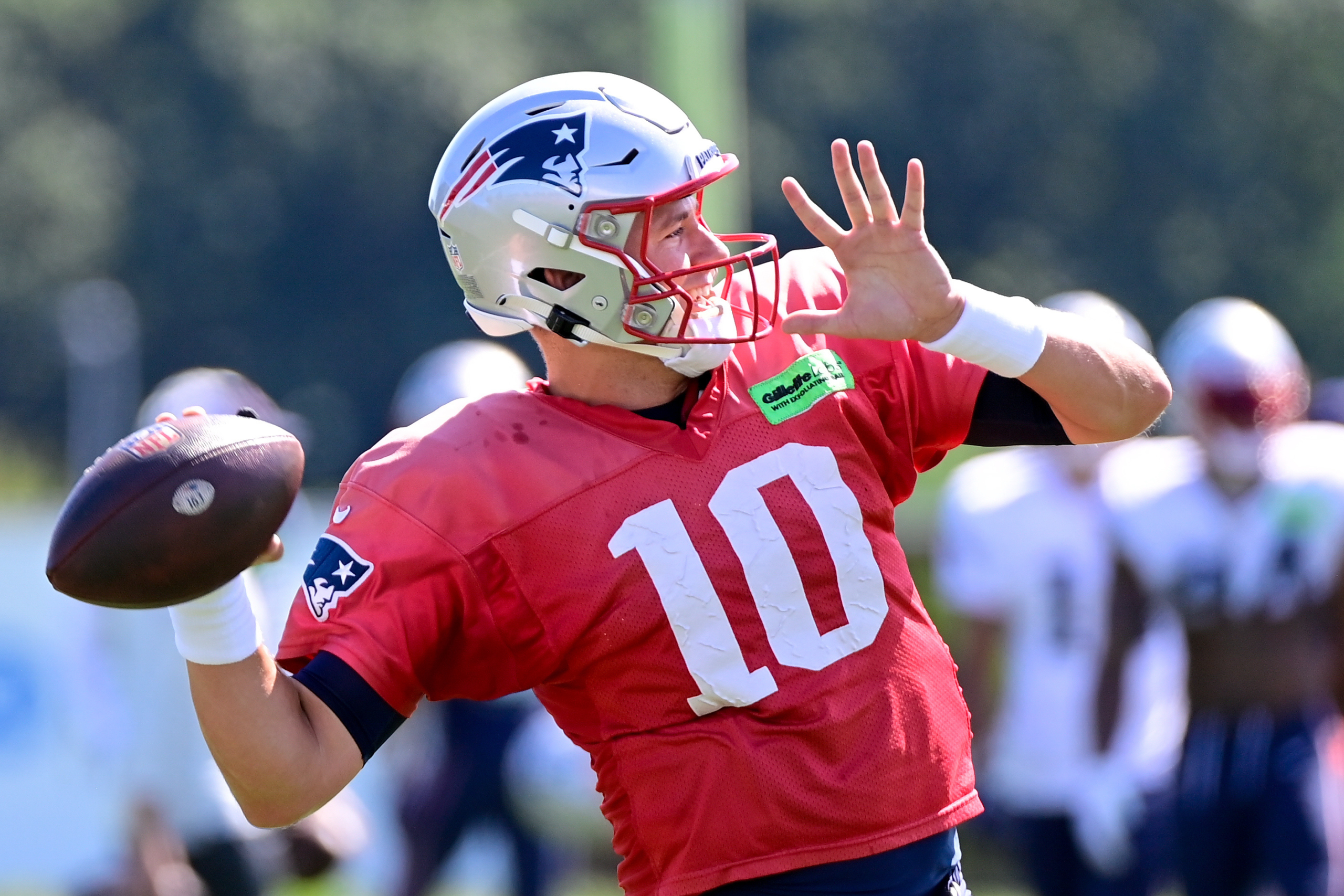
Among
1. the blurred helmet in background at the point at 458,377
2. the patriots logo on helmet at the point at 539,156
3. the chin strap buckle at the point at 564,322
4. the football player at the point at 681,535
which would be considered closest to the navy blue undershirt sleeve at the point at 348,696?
the football player at the point at 681,535

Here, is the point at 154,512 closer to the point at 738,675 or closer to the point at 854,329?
the point at 738,675

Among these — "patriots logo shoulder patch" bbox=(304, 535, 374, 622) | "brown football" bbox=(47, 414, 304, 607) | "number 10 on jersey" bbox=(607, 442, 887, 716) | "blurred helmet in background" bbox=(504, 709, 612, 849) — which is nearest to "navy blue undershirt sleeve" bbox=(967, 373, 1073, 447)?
"number 10 on jersey" bbox=(607, 442, 887, 716)

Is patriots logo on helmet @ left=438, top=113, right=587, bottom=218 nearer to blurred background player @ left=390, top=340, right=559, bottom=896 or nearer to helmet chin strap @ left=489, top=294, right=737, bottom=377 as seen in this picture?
helmet chin strap @ left=489, top=294, right=737, bottom=377

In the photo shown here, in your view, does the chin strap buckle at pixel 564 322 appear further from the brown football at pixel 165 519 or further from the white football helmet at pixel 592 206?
the brown football at pixel 165 519

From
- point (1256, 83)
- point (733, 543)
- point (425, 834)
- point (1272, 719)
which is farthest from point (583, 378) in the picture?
point (1256, 83)

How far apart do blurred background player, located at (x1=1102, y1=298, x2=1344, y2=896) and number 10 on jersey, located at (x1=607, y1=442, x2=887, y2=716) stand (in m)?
3.23

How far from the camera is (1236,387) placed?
5.55 m

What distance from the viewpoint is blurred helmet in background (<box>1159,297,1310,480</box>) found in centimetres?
555

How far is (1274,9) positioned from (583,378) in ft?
101

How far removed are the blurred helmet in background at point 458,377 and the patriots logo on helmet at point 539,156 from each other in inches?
134

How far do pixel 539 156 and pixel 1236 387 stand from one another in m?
3.47

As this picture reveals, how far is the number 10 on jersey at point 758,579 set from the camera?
2.52 meters

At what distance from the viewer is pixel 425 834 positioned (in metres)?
6.30

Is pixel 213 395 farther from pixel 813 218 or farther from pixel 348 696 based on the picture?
pixel 813 218
